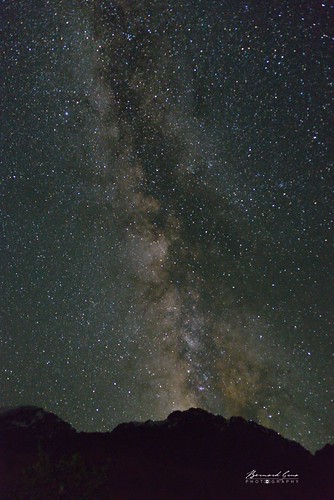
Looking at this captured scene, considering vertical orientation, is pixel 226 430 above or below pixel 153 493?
above

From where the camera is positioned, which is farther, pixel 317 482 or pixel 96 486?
pixel 317 482

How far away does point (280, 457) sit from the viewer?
31.6 metres

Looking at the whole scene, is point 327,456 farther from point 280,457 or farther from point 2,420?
point 2,420

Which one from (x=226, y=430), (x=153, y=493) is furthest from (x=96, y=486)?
(x=226, y=430)

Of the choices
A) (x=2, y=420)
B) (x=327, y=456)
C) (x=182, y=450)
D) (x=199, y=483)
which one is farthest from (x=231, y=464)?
(x=2, y=420)

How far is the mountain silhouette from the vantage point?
23917mm

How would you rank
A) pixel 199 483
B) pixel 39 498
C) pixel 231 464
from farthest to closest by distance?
pixel 231 464
pixel 199 483
pixel 39 498

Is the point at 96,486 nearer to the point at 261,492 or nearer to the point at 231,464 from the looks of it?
the point at 261,492

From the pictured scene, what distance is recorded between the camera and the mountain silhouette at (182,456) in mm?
23917

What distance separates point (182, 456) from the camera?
30.0m

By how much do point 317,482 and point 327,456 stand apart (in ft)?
14.3

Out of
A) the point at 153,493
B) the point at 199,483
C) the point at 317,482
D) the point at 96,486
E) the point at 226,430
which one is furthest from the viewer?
the point at 226,430

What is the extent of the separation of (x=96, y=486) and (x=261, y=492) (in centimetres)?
1561

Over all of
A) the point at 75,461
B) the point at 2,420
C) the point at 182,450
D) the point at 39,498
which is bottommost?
the point at 39,498
